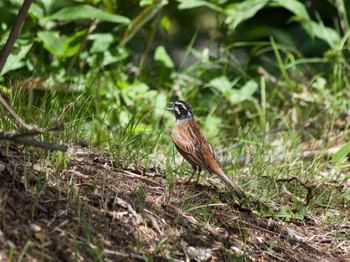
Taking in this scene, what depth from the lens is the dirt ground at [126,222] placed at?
482 centimetres

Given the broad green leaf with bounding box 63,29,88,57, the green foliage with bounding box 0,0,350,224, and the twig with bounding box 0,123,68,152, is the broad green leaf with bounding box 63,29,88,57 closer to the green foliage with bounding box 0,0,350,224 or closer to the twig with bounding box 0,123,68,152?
the green foliage with bounding box 0,0,350,224

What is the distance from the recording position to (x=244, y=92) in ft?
31.1

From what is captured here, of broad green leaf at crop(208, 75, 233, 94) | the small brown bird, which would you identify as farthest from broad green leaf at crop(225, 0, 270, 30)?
the small brown bird

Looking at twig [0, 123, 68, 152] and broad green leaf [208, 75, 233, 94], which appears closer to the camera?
twig [0, 123, 68, 152]

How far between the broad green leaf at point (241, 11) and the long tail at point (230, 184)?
319 centimetres

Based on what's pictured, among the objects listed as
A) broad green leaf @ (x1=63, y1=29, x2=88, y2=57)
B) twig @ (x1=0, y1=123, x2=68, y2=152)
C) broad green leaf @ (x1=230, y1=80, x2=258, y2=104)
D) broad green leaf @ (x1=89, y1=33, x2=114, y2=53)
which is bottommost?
broad green leaf @ (x1=230, y1=80, x2=258, y2=104)

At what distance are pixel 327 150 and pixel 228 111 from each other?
1.76m

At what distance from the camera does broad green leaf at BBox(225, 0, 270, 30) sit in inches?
358

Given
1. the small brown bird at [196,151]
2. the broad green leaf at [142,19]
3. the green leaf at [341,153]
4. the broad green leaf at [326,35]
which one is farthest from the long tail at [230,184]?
the broad green leaf at [326,35]

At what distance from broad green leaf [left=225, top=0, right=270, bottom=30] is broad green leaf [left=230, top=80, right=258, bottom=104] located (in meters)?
0.76

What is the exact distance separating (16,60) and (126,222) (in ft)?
12.2

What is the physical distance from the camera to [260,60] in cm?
1203

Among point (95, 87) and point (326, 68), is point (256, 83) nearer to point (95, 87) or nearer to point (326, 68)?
point (326, 68)

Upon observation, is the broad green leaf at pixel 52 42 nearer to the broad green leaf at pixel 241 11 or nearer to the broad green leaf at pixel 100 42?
the broad green leaf at pixel 100 42
